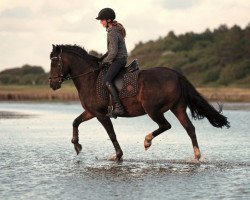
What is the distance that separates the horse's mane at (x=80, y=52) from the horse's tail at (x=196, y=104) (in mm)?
1943

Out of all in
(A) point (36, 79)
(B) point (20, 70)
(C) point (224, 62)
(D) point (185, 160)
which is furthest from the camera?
(B) point (20, 70)

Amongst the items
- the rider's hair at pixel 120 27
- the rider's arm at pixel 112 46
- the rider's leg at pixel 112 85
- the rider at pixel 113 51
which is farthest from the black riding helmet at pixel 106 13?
the rider's leg at pixel 112 85

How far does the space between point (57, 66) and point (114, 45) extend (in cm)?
139

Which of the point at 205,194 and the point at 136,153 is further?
the point at 136,153

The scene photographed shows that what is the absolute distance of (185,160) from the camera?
14.2 metres

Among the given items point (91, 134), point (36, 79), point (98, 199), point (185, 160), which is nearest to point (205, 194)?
point (98, 199)

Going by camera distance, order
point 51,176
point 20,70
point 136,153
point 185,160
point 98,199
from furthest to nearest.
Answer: point 20,70 < point 136,153 < point 185,160 < point 51,176 < point 98,199

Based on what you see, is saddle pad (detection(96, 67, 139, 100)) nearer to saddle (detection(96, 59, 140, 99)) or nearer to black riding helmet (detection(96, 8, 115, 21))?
saddle (detection(96, 59, 140, 99))

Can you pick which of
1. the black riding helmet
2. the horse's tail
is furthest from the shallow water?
the black riding helmet

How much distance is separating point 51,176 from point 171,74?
12.7 feet

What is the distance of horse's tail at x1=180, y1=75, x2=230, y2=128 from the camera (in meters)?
14.4

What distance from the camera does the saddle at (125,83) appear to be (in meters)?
14.2

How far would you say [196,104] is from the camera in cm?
1465

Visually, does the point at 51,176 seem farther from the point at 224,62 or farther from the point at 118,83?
the point at 224,62
